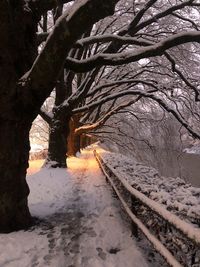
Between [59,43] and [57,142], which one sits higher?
[59,43]

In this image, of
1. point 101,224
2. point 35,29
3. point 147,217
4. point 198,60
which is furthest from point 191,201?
point 198,60

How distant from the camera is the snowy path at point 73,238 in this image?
5.43 metres

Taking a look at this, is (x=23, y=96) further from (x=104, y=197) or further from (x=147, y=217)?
(x=104, y=197)

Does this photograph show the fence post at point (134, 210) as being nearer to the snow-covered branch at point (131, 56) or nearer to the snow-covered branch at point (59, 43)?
the snow-covered branch at point (59, 43)

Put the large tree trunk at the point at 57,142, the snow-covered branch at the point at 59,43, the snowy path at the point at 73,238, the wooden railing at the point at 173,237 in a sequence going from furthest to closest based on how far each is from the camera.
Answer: the large tree trunk at the point at 57,142, the snow-covered branch at the point at 59,43, the snowy path at the point at 73,238, the wooden railing at the point at 173,237

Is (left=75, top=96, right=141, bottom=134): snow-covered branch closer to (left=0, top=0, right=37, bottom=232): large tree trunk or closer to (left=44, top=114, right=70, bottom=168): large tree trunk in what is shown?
(left=44, top=114, right=70, bottom=168): large tree trunk

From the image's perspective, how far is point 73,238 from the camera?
6465 mm

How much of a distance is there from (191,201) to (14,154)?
322 cm

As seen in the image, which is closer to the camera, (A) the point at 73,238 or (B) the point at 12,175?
(A) the point at 73,238

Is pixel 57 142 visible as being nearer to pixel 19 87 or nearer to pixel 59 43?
pixel 19 87

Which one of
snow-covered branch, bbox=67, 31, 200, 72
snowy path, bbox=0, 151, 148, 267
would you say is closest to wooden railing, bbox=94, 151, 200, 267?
snowy path, bbox=0, 151, 148, 267

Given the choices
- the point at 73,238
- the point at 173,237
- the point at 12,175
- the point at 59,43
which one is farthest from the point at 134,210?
the point at 59,43

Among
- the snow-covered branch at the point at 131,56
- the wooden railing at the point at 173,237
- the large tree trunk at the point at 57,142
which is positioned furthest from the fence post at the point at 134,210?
the large tree trunk at the point at 57,142

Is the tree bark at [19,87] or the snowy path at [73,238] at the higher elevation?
the tree bark at [19,87]
